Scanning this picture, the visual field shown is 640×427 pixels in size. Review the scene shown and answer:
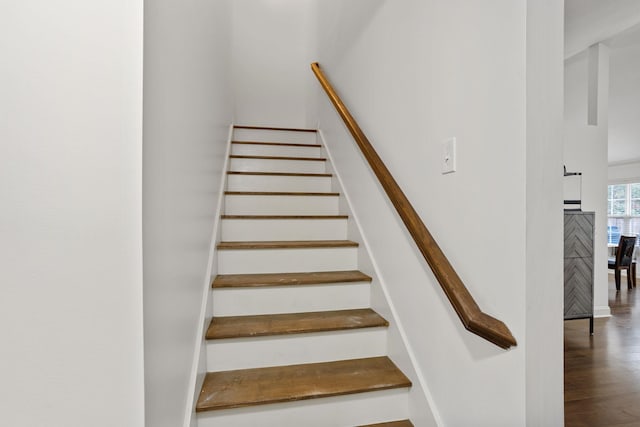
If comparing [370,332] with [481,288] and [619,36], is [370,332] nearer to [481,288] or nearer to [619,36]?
[481,288]

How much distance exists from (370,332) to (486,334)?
78 cm

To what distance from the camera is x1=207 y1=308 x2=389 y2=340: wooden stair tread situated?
143 cm

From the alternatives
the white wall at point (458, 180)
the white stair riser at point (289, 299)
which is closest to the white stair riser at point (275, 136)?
the white wall at point (458, 180)

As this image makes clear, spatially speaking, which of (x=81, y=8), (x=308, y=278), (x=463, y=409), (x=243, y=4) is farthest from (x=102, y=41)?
(x=243, y=4)

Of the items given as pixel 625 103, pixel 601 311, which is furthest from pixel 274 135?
pixel 625 103

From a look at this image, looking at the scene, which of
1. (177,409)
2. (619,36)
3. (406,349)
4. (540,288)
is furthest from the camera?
(619,36)

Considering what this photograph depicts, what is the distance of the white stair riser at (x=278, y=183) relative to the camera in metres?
2.47

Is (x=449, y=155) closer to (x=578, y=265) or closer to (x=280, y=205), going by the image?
(x=280, y=205)

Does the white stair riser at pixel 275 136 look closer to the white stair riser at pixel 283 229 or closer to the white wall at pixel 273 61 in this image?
the white wall at pixel 273 61

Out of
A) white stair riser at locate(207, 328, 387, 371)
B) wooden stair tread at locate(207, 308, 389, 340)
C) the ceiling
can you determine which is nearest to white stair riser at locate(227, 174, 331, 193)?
wooden stair tread at locate(207, 308, 389, 340)

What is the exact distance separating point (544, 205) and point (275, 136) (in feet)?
9.20

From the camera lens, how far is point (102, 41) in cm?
69

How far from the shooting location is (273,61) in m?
3.97

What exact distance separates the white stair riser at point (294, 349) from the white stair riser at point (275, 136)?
2.27 meters
